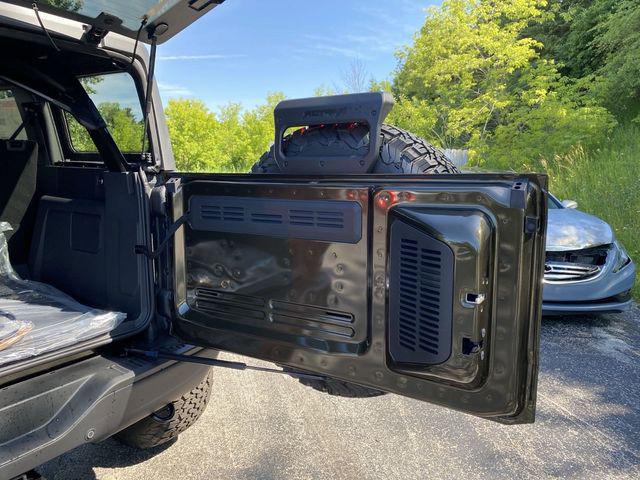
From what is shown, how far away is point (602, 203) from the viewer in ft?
26.7

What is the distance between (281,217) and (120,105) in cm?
146

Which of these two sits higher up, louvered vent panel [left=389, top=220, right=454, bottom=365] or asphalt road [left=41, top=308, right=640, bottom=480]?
louvered vent panel [left=389, top=220, right=454, bottom=365]

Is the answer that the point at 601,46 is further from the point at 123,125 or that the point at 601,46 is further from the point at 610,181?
the point at 123,125

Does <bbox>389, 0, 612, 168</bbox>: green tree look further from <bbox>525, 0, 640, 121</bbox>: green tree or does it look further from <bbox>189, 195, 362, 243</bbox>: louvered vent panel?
<bbox>189, 195, 362, 243</bbox>: louvered vent panel

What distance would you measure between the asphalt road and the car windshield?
230 centimetres

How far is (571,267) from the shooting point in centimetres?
455

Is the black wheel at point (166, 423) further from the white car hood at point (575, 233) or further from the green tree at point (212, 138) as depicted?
the green tree at point (212, 138)

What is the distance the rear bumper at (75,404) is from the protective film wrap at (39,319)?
0.44 ft

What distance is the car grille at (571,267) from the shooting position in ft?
14.9

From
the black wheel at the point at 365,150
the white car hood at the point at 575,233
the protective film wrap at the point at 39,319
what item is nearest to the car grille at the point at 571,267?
the white car hood at the point at 575,233

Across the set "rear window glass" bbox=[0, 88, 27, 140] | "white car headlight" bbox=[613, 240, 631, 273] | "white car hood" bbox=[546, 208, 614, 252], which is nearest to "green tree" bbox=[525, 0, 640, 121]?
"white car hood" bbox=[546, 208, 614, 252]

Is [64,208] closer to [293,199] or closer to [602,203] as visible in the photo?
[293,199]

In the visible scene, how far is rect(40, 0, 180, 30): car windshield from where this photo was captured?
6.23 feet


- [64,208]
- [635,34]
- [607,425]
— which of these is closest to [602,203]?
[635,34]
